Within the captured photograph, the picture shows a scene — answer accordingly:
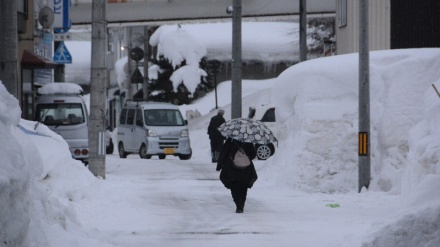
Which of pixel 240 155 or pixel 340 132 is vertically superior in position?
pixel 340 132

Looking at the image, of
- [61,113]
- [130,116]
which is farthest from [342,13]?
[61,113]

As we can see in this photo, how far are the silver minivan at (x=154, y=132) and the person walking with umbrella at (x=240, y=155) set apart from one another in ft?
58.0

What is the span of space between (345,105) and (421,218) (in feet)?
39.0

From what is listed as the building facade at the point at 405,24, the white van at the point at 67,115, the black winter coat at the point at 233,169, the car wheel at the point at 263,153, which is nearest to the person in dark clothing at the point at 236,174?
the black winter coat at the point at 233,169

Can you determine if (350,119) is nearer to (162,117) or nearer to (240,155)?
(240,155)

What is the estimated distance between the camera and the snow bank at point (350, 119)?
68.3 feet

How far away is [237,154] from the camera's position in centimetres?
1725

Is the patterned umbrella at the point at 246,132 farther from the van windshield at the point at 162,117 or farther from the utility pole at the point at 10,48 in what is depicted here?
the van windshield at the point at 162,117

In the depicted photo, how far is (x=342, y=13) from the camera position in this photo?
33.3m

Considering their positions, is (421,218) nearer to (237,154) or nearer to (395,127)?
(237,154)

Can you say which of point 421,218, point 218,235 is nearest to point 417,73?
point 218,235

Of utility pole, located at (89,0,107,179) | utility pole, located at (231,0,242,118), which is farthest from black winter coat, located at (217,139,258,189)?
utility pole, located at (231,0,242,118)

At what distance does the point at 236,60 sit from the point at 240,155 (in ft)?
43.9

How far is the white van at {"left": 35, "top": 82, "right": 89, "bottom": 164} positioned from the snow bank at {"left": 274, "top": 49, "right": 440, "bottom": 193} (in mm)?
7937
